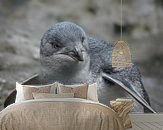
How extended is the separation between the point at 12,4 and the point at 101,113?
2346 millimetres

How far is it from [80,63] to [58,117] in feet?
5.46

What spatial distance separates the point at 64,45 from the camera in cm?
496

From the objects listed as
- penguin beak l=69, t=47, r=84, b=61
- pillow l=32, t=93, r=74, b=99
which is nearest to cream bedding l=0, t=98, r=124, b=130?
pillow l=32, t=93, r=74, b=99

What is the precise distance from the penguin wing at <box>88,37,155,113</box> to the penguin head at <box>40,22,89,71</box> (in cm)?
13

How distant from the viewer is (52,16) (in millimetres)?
5207

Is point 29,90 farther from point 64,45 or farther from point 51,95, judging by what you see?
point 64,45

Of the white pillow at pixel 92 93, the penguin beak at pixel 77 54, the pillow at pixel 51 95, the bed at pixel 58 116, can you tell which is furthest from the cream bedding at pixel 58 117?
the penguin beak at pixel 77 54

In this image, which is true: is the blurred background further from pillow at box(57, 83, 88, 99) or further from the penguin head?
pillow at box(57, 83, 88, 99)

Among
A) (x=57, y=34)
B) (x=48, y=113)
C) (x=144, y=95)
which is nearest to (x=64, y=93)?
(x=48, y=113)

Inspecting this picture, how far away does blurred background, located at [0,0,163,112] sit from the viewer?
16.9 ft

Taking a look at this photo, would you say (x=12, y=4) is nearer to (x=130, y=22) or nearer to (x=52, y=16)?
(x=52, y=16)

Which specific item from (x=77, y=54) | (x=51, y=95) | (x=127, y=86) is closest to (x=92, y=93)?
(x=51, y=95)

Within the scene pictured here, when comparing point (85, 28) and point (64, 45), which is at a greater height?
point (85, 28)

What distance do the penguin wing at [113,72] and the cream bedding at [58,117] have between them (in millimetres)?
1510
